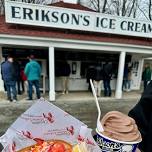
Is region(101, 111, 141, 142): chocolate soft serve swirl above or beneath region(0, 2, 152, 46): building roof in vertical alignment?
beneath

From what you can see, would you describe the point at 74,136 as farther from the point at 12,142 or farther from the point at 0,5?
the point at 0,5

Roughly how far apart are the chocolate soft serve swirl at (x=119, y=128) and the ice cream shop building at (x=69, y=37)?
23.9ft

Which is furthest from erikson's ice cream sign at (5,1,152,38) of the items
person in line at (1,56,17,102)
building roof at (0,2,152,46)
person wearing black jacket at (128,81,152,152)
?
person wearing black jacket at (128,81,152,152)

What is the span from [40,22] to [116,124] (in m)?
7.69

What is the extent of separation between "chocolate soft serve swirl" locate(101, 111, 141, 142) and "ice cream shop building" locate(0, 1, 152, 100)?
7275mm

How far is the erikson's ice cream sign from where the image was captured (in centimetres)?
Result: 791

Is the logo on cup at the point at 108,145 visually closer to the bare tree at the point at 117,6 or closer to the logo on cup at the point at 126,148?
the logo on cup at the point at 126,148

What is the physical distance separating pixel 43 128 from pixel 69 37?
7738mm

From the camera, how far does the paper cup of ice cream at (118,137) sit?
3.32 ft

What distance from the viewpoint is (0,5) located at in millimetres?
23609

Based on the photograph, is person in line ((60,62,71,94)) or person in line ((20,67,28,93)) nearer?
person in line ((20,67,28,93))

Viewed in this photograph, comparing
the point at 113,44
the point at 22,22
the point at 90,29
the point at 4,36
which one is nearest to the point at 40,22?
the point at 22,22

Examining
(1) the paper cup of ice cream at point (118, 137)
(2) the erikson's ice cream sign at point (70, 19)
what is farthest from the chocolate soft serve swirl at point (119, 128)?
(2) the erikson's ice cream sign at point (70, 19)

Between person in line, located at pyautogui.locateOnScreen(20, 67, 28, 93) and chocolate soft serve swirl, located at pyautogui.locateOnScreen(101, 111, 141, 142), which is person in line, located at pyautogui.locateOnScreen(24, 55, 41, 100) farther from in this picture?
chocolate soft serve swirl, located at pyautogui.locateOnScreen(101, 111, 141, 142)
